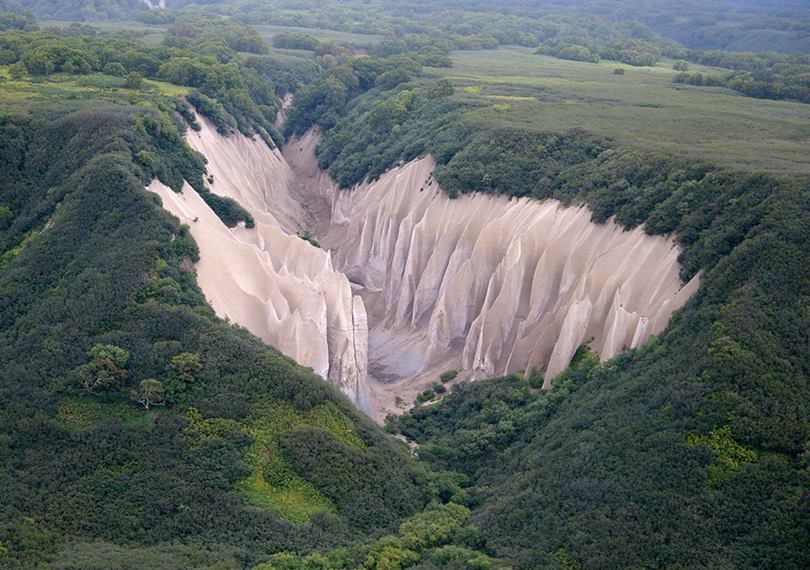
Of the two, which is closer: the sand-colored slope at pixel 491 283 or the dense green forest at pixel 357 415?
the dense green forest at pixel 357 415

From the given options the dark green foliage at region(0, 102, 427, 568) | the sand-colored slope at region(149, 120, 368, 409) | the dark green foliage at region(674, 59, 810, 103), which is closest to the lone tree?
the dark green foliage at region(0, 102, 427, 568)

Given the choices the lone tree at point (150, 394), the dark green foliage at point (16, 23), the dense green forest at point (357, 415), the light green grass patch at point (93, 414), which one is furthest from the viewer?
the dark green foliage at point (16, 23)

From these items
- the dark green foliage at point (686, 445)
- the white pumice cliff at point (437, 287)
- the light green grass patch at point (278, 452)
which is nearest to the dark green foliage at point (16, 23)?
the white pumice cliff at point (437, 287)

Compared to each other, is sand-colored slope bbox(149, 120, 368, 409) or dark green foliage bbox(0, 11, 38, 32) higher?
dark green foliage bbox(0, 11, 38, 32)

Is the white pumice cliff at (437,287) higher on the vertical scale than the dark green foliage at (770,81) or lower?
lower

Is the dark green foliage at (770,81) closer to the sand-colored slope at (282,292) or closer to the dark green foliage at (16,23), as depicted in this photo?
the sand-colored slope at (282,292)

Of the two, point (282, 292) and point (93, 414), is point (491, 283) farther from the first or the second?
point (93, 414)

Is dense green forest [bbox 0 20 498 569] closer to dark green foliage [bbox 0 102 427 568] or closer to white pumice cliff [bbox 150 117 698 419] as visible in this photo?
dark green foliage [bbox 0 102 427 568]
